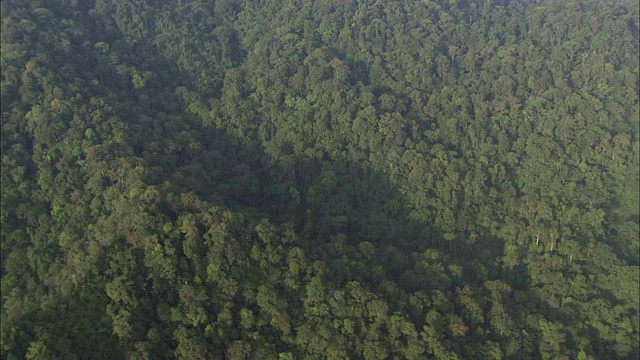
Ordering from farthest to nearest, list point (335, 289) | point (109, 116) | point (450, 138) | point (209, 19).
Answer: point (209, 19)
point (450, 138)
point (109, 116)
point (335, 289)

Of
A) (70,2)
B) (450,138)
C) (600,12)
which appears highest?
(600,12)

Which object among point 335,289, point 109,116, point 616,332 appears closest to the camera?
point 335,289

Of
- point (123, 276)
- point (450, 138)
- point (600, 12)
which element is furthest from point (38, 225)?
point (600, 12)

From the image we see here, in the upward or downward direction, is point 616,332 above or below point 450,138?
below

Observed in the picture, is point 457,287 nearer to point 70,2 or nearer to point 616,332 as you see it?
point 616,332

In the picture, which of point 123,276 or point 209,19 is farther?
point 209,19

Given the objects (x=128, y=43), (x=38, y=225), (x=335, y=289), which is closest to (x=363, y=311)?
(x=335, y=289)

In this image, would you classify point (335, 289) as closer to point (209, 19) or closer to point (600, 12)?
point (209, 19)
